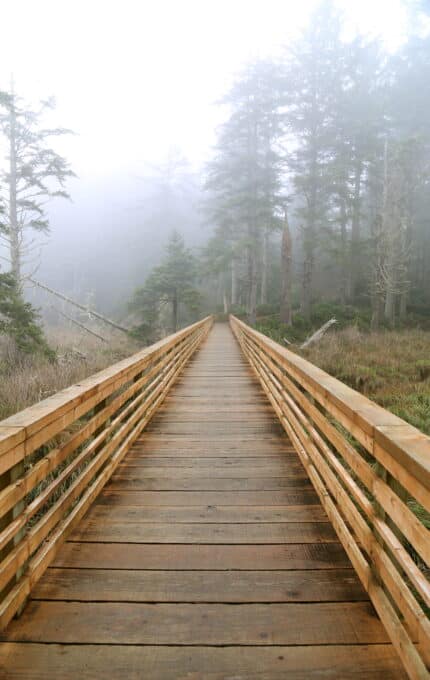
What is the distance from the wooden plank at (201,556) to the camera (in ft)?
7.07

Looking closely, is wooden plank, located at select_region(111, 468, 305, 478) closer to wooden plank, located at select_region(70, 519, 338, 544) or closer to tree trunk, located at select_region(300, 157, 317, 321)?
wooden plank, located at select_region(70, 519, 338, 544)

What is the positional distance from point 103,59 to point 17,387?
65194 mm

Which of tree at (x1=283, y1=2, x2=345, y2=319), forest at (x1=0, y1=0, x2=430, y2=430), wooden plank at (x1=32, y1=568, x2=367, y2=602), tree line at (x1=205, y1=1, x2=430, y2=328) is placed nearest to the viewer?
wooden plank at (x1=32, y1=568, x2=367, y2=602)

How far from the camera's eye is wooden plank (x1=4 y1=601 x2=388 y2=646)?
1.66m

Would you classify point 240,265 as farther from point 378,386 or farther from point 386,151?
point 378,386

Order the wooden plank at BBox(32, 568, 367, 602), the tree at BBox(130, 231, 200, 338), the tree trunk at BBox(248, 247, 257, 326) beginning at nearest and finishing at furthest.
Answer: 1. the wooden plank at BBox(32, 568, 367, 602)
2. the tree at BBox(130, 231, 200, 338)
3. the tree trunk at BBox(248, 247, 257, 326)

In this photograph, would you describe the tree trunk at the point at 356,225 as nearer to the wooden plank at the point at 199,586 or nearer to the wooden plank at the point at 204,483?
the wooden plank at the point at 204,483

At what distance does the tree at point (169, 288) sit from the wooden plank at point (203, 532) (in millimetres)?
15373

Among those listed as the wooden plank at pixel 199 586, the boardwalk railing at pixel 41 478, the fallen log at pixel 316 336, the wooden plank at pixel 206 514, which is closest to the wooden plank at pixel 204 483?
the boardwalk railing at pixel 41 478

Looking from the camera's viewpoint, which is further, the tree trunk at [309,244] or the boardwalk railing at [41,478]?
the tree trunk at [309,244]

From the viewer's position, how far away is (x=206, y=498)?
298 cm

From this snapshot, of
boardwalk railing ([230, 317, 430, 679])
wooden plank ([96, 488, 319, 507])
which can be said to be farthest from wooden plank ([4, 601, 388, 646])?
wooden plank ([96, 488, 319, 507])

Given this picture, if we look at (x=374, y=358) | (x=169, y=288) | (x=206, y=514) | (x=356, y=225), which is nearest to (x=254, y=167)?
(x=356, y=225)

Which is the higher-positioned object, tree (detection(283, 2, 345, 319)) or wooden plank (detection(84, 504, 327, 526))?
tree (detection(283, 2, 345, 319))
